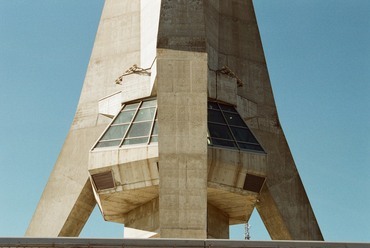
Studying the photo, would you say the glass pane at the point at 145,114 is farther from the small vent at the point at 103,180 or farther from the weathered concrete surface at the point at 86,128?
the weathered concrete surface at the point at 86,128

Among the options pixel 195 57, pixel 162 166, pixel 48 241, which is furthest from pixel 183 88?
pixel 48 241

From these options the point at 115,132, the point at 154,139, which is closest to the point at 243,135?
the point at 154,139

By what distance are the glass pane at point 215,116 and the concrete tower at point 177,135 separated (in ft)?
0.18

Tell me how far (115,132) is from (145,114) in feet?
5.29

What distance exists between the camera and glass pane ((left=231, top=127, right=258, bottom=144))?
3241cm

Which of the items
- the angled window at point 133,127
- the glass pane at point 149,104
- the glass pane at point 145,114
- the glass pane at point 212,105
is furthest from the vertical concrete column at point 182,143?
the glass pane at point 212,105

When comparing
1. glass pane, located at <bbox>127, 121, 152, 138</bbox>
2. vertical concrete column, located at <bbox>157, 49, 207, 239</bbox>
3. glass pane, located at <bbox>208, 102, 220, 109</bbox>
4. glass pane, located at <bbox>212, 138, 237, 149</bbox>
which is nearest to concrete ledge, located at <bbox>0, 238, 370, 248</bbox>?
vertical concrete column, located at <bbox>157, 49, 207, 239</bbox>

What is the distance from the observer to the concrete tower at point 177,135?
2803 centimetres

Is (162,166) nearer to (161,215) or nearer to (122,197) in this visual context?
(161,215)

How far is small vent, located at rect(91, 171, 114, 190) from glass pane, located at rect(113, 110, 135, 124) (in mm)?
2619

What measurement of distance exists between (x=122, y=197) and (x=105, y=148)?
2328 mm

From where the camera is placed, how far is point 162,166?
27.5m

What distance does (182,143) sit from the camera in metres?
27.8

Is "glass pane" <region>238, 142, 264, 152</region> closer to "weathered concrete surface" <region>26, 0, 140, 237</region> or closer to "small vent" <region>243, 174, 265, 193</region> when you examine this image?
"small vent" <region>243, 174, 265, 193</region>
